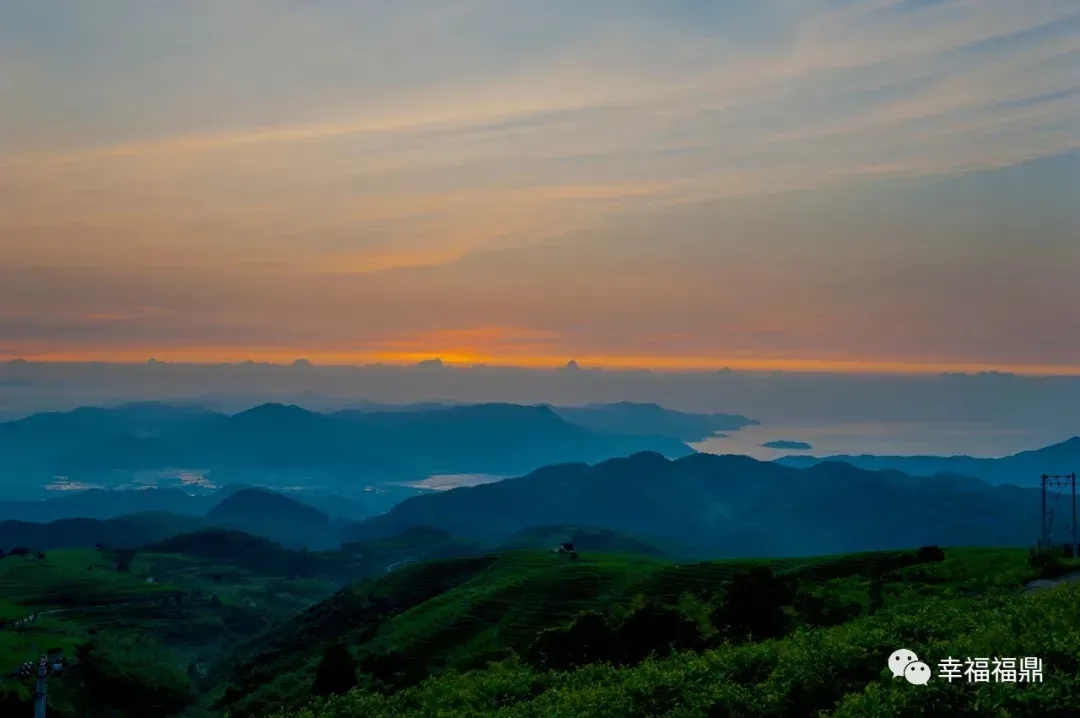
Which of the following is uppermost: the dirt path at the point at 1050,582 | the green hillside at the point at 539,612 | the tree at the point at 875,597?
the dirt path at the point at 1050,582

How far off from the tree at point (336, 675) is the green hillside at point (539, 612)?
108 cm

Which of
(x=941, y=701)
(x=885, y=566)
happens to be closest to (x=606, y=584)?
(x=885, y=566)

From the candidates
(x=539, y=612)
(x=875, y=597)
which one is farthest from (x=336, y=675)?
(x=875, y=597)

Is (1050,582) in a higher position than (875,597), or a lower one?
higher

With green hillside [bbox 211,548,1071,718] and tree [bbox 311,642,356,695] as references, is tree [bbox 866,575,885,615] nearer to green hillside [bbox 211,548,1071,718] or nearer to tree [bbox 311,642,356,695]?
green hillside [bbox 211,548,1071,718]

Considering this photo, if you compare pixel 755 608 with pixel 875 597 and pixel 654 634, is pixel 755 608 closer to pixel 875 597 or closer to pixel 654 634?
pixel 654 634

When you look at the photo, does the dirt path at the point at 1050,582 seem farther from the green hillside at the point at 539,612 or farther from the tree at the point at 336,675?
the tree at the point at 336,675

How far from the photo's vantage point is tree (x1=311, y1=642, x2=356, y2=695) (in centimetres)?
7444

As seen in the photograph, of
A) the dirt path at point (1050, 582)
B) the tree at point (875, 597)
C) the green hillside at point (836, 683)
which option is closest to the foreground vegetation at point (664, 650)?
the green hillside at point (836, 683)

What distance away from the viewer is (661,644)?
63.8m

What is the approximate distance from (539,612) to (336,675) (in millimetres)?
39648

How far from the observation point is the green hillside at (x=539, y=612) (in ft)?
196

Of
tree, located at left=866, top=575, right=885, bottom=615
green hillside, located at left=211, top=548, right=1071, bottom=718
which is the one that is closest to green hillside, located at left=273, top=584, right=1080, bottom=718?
green hillside, located at left=211, top=548, right=1071, bottom=718

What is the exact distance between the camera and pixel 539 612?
110938 millimetres
